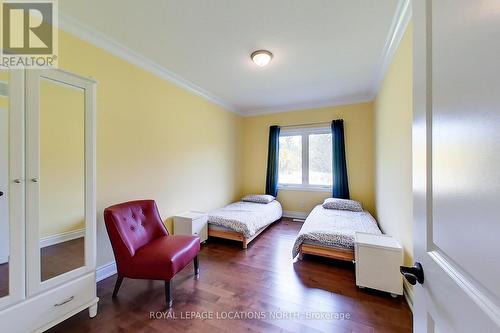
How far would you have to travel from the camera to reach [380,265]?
192cm

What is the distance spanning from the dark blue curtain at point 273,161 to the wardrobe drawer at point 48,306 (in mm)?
3551

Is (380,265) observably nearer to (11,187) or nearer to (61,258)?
(61,258)

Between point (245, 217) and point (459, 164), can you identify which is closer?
point (459, 164)

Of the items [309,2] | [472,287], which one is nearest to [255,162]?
[309,2]

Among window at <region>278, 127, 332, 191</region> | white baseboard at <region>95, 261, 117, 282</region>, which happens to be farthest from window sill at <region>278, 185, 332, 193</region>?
white baseboard at <region>95, 261, 117, 282</region>

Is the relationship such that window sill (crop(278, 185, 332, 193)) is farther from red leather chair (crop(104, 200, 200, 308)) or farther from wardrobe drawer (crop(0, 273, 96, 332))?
wardrobe drawer (crop(0, 273, 96, 332))

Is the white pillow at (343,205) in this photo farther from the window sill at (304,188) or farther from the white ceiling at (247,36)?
the white ceiling at (247,36)

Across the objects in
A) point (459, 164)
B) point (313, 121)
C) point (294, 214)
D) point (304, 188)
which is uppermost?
point (313, 121)

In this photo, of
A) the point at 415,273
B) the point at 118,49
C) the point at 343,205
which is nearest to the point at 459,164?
the point at 415,273

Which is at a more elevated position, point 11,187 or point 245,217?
point 11,187

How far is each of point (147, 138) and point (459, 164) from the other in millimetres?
2873

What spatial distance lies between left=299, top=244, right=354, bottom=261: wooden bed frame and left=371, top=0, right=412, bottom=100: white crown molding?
232 centimetres

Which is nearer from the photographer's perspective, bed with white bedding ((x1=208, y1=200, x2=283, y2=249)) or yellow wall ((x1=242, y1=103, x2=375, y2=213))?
bed with white bedding ((x1=208, y1=200, x2=283, y2=249))

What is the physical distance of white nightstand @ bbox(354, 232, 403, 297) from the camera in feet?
6.12
